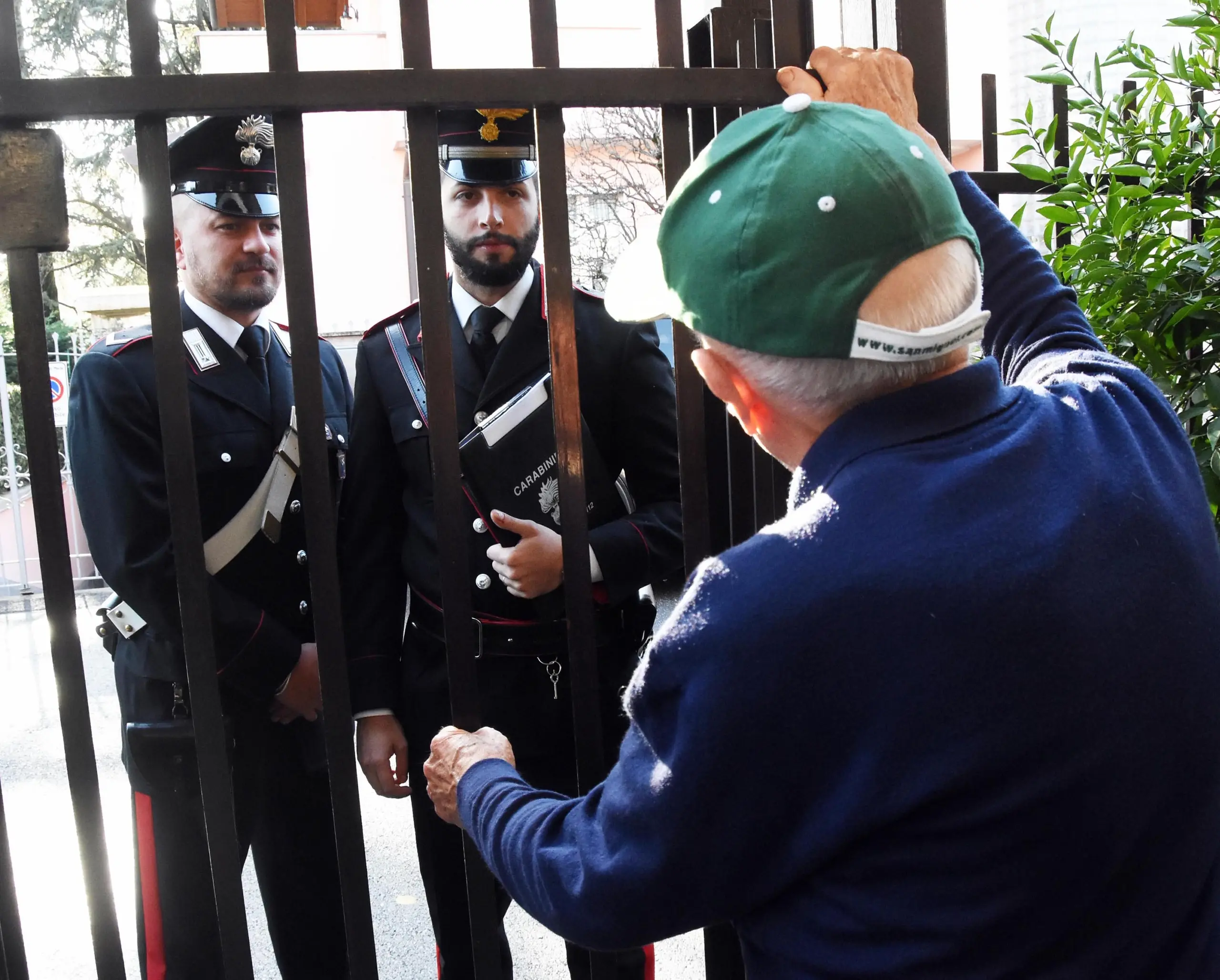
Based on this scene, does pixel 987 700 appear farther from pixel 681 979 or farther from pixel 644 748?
pixel 681 979

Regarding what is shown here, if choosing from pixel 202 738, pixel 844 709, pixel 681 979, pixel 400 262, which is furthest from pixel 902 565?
pixel 400 262

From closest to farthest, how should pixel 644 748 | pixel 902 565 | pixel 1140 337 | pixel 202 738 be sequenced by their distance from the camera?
pixel 902 565, pixel 644 748, pixel 202 738, pixel 1140 337

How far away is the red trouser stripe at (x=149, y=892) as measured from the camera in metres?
2.52

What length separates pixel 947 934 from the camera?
105cm

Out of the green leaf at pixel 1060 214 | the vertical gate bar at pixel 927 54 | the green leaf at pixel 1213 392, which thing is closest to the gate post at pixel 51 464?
the vertical gate bar at pixel 927 54

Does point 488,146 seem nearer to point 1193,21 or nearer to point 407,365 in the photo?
point 407,365

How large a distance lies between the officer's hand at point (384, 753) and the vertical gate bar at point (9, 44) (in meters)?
1.31

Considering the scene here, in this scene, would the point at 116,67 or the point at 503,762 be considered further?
the point at 116,67

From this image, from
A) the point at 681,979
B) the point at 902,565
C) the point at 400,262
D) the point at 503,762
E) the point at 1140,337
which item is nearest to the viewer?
the point at 902,565

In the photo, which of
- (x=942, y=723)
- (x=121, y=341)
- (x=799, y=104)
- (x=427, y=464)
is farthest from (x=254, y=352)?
(x=942, y=723)

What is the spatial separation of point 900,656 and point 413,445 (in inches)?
57.1

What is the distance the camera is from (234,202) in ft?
8.58

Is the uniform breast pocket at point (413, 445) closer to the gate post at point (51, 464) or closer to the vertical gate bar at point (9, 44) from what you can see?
the gate post at point (51, 464)

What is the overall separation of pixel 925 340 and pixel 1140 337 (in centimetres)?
128
